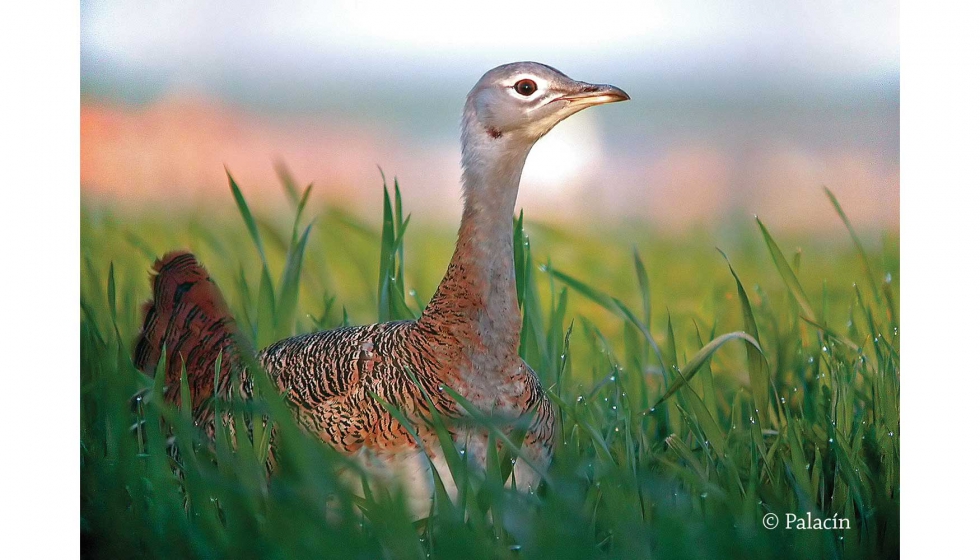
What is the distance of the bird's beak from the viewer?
57.8 inches

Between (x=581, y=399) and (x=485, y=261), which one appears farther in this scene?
(x=581, y=399)

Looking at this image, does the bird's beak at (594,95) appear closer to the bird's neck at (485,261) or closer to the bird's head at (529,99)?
the bird's head at (529,99)

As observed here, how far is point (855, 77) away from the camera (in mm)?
1600

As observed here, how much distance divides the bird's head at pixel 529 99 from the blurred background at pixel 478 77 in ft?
0.19

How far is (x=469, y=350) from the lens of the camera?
5.02 ft

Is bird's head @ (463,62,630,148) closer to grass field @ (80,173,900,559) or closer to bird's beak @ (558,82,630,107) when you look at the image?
bird's beak @ (558,82,630,107)

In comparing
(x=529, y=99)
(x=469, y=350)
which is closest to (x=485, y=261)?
(x=469, y=350)

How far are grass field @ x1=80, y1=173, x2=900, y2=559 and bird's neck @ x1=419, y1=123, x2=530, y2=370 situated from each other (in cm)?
13

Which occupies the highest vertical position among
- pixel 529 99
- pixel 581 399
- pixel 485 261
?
pixel 529 99

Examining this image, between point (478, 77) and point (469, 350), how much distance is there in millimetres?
396

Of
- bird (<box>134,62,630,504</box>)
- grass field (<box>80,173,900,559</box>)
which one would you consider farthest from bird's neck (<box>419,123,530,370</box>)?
grass field (<box>80,173,900,559</box>)

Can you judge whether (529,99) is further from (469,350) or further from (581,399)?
(581,399)

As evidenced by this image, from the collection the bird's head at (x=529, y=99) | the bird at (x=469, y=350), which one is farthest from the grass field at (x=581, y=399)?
the bird's head at (x=529, y=99)

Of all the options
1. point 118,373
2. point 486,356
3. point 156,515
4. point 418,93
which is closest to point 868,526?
point 486,356
